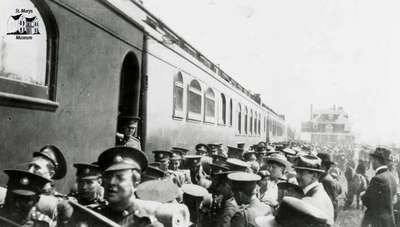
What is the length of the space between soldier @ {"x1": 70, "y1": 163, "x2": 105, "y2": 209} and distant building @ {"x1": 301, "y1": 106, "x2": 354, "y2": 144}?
7677cm

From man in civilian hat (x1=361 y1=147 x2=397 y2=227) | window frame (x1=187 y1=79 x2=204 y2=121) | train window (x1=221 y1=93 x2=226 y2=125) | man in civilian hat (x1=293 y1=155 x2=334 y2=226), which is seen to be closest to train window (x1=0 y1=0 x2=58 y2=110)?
man in civilian hat (x1=293 y1=155 x2=334 y2=226)

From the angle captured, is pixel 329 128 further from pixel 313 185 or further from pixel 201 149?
pixel 313 185

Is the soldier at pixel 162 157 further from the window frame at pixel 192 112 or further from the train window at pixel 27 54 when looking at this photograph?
the window frame at pixel 192 112

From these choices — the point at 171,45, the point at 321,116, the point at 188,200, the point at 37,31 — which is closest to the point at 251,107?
the point at 171,45

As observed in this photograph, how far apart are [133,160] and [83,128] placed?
4.28 ft

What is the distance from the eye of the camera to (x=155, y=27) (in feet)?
20.0

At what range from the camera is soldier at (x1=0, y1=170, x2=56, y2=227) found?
2.49 meters

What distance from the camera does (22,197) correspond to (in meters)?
2.53

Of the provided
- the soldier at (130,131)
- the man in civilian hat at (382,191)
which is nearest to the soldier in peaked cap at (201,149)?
the soldier at (130,131)

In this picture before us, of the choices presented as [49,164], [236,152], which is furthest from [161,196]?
→ [236,152]

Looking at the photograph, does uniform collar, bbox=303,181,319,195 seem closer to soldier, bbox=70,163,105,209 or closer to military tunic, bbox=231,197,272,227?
military tunic, bbox=231,197,272,227

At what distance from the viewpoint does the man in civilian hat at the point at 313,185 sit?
3664 mm

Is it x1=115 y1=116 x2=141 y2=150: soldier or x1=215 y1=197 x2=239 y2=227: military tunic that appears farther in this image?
x1=115 y1=116 x2=141 y2=150: soldier

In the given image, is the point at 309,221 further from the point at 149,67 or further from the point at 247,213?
the point at 149,67
